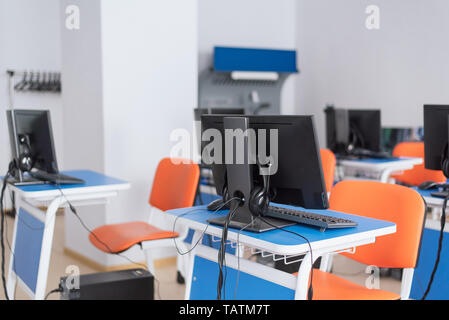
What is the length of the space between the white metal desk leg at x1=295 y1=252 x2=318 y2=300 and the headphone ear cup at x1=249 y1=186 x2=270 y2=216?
249 mm

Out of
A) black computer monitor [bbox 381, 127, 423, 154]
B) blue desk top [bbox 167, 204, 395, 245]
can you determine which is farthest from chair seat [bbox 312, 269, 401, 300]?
black computer monitor [bbox 381, 127, 423, 154]

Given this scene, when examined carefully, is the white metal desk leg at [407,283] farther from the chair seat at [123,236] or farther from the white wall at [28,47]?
the white wall at [28,47]

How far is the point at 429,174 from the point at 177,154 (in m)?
1.91

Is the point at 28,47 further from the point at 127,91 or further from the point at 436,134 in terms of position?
the point at 436,134

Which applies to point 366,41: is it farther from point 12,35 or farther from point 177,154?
point 12,35

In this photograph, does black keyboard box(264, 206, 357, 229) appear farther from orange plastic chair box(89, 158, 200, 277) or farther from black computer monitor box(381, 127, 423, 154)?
black computer monitor box(381, 127, 423, 154)

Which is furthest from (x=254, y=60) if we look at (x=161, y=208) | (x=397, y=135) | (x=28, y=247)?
(x=28, y=247)

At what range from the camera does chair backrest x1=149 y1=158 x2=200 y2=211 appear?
9.23ft

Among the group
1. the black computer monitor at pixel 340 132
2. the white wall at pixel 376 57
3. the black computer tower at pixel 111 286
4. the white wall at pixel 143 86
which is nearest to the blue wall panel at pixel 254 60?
the white wall at pixel 376 57

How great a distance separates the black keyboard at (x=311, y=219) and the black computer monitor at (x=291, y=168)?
0.05m

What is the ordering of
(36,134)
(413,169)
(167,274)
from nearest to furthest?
(36,134)
(167,274)
(413,169)

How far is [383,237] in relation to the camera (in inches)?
79.3

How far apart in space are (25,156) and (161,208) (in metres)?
0.83
